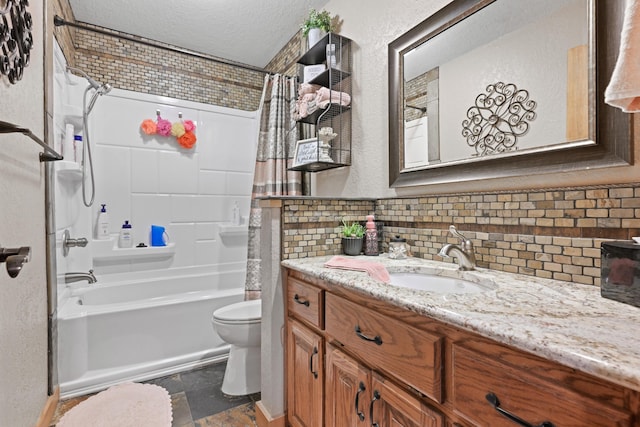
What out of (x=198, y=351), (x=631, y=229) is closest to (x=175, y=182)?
(x=198, y=351)

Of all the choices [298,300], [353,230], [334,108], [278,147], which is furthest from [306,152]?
[298,300]

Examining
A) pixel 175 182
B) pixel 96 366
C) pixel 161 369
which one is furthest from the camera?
pixel 175 182

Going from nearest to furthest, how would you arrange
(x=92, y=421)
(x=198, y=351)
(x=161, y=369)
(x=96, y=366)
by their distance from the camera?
1. (x=92, y=421)
2. (x=96, y=366)
3. (x=161, y=369)
4. (x=198, y=351)

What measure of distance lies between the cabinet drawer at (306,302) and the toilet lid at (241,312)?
589mm

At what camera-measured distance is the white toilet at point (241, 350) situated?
73.4 inches

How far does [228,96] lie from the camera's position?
3453mm

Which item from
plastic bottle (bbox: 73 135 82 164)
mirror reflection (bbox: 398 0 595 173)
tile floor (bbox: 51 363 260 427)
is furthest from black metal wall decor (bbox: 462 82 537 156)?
plastic bottle (bbox: 73 135 82 164)

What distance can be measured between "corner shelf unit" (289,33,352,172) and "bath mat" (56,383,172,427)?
171 cm

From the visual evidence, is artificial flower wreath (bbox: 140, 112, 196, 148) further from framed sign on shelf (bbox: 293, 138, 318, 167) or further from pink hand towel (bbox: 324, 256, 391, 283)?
pink hand towel (bbox: 324, 256, 391, 283)

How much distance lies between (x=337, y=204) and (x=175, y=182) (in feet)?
6.70

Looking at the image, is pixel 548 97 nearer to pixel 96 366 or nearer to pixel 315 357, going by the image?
pixel 315 357

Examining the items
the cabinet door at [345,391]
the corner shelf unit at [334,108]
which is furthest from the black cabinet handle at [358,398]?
the corner shelf unit at [334,108]

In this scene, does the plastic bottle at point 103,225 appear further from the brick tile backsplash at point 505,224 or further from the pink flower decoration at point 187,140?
the brick tile backsplash at point 505,224

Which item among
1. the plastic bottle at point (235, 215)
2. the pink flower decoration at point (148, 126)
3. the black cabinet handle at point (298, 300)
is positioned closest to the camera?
the black cabinet handle at point (298, 300)
